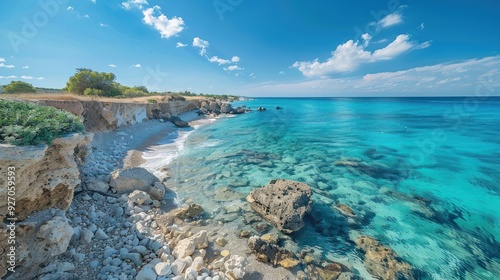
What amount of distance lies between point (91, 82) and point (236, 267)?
1559 inches

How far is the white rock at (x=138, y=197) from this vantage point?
8650mm

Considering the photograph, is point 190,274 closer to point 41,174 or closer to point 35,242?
point 35,242

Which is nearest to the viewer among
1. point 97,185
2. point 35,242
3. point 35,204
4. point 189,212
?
point 35,242

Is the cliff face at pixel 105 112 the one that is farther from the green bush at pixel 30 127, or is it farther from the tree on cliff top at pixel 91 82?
the green bush at pixel 30 127

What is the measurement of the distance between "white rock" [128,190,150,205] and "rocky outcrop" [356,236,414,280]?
8.80 metres

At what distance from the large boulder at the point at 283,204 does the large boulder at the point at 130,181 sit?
5.13m

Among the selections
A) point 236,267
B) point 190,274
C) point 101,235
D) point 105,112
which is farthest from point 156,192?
point 105,112

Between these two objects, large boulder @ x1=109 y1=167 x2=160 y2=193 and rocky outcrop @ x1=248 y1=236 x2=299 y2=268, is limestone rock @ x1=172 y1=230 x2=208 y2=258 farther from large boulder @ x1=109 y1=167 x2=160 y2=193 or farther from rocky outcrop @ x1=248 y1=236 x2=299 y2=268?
large boulder @ x1=109 y1=167 x2=160 y2=193

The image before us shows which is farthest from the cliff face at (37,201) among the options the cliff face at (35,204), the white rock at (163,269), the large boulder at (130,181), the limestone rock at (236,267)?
the limestone rock at (236,267)

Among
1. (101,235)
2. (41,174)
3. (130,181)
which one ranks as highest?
(41,174)

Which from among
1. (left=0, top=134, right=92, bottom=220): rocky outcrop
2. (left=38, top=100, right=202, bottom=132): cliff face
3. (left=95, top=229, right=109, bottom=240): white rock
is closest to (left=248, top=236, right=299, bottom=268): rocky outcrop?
(left=95, top=229, right=109, bottom=240): white rock

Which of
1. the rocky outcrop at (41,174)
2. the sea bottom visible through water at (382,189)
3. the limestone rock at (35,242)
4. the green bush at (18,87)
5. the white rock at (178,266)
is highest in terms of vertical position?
the green bush at (18,87)

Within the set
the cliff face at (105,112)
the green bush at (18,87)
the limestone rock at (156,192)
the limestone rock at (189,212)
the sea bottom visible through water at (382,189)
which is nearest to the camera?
the sea bottom visible through water at (382,189)

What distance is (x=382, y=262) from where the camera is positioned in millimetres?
6480
